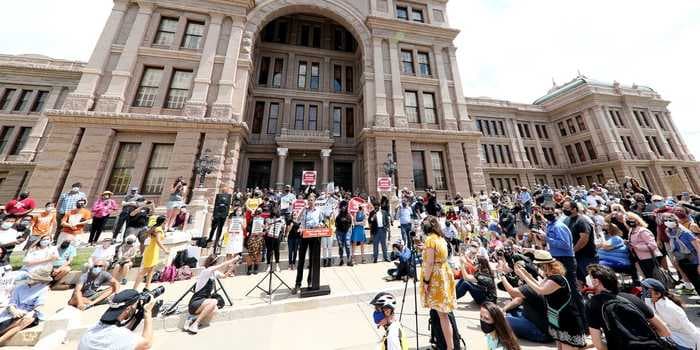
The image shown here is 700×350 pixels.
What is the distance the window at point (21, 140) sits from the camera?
20.0 metres

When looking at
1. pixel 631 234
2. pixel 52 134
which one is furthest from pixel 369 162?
pixel 52 134

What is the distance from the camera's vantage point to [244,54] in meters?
15.6

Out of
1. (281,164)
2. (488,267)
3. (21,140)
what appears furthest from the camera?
(21,140)

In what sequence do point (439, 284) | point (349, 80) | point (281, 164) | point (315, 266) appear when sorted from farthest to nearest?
1. point (349, 80)
2. point (281, 164)
3. point (315, 266)
4. point (439, 284)

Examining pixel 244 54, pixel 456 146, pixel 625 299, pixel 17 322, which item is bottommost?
pixel 17 322

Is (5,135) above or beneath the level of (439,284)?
above

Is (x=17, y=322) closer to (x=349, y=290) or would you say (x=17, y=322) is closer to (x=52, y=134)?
(x=349, y=290)

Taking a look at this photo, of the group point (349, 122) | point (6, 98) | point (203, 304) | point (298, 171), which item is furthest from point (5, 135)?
point (203, 304)

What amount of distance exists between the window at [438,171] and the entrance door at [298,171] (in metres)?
9.55

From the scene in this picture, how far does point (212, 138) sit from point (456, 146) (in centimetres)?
1640

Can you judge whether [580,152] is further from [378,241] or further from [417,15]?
[378,241]

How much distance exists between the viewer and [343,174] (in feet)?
63.8

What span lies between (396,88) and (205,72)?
1305 cm

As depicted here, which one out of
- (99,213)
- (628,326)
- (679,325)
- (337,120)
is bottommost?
(679,325)
